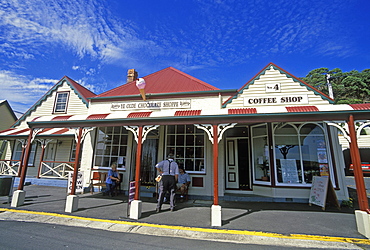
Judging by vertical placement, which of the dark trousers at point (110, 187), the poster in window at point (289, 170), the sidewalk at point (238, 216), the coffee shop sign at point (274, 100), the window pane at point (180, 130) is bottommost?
the sidewalk at point (238, 216)

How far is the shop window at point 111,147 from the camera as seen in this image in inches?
381

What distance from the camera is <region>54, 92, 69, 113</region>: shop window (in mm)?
13775

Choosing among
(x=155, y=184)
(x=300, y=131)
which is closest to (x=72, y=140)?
(x=155, y=184)

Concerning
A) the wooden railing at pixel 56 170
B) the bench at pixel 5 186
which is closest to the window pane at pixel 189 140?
the bench at pixel 5 186

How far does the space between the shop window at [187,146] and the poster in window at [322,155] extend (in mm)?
4573

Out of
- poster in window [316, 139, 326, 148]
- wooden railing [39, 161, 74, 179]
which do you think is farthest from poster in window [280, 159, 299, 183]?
wooden railing [39, 161, 74, 179]

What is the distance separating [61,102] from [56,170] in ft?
15.8

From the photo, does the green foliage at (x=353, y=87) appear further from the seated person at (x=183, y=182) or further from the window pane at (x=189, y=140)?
the seated person at (x=183, y=182)

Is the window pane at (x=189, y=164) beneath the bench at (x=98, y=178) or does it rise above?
above

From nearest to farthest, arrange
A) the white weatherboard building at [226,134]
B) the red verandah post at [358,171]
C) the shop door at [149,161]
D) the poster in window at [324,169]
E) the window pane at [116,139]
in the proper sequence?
the red verandah post at [358,171] < the white weatherboard building at [226,134] < the poster in window at [324,169] < the shop door at [149,161] < the window pane at [116,139]

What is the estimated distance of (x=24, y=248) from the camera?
371 centimetres

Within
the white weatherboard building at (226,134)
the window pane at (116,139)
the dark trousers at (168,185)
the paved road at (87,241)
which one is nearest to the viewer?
the paved road at (87,241)

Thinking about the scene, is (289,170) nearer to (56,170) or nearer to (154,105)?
(154,105)

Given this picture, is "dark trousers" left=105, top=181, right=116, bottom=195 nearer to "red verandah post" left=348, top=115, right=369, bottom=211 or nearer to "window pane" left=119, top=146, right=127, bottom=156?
"window pane" left=119, top=146, right=127, bottom=156
